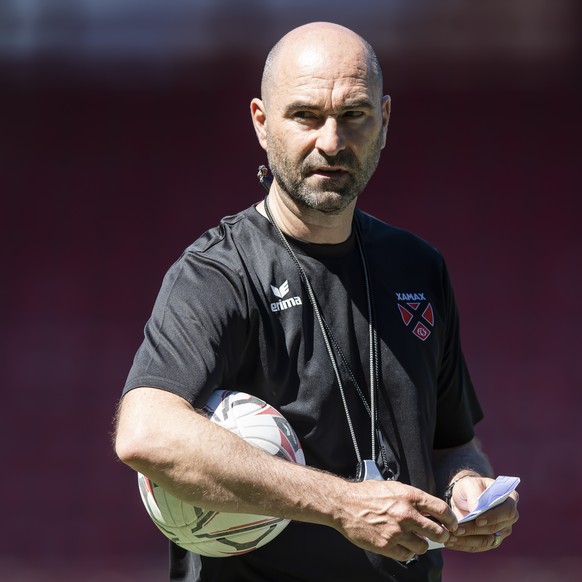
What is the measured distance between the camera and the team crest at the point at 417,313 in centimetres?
233

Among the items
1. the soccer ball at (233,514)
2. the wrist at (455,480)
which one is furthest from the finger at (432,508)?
the wrist at (455,480)

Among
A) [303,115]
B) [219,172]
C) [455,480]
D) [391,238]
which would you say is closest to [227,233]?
[303,115]

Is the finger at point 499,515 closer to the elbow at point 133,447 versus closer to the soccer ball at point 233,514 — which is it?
the soccer ball at point 233,514

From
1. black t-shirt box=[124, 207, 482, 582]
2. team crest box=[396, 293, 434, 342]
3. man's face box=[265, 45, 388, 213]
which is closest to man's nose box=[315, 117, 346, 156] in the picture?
man's face box=[265, 45, 388, 213]

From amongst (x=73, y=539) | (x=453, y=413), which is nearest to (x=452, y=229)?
(x=73, y=539)

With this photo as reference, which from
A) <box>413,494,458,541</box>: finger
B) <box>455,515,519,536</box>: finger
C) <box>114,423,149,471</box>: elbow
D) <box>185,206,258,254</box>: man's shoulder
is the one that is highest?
<box>185,206,258,254</box>: man's shoulder

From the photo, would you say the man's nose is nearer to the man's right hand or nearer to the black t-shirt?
the black t-shirt

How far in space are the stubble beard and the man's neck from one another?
1.1 inches

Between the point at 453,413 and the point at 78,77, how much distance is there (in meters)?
3.93

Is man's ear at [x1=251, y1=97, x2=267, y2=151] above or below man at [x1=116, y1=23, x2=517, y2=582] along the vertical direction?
above

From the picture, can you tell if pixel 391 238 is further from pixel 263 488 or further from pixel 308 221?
pixel 263 488

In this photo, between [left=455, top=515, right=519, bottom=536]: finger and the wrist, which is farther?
the wrist

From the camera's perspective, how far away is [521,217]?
5.69 m

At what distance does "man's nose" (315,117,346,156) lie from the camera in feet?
7.09
